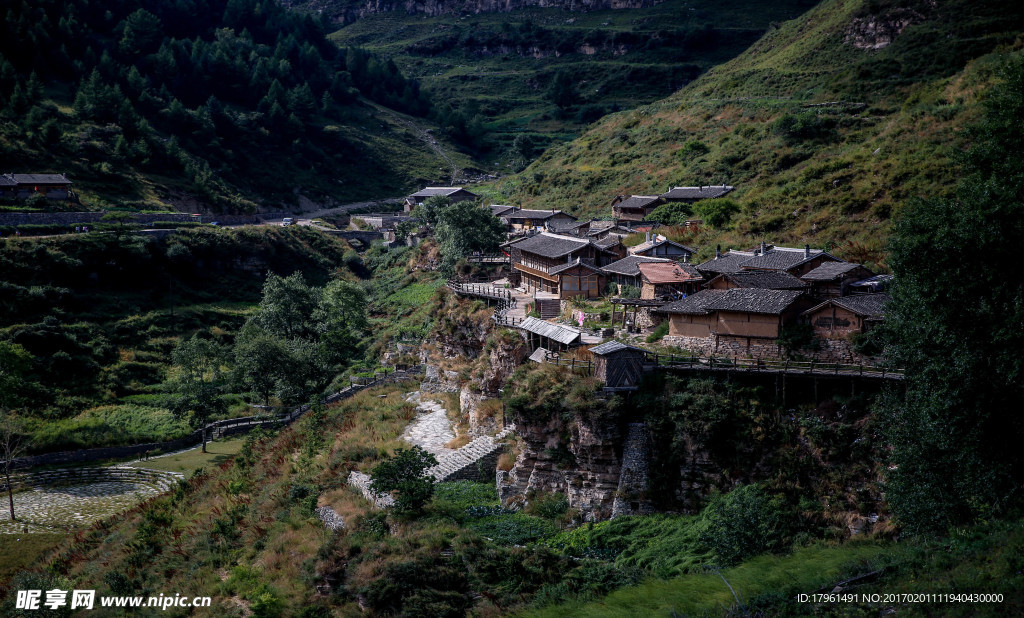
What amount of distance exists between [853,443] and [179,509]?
97.8ft

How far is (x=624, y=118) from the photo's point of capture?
97188mm

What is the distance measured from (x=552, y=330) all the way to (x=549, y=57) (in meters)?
146

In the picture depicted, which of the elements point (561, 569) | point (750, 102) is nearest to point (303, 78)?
point (750, 102)

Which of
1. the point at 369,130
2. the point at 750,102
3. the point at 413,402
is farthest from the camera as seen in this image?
the point at 369,130

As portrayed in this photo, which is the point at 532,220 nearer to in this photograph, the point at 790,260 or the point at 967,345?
the point at 790,260

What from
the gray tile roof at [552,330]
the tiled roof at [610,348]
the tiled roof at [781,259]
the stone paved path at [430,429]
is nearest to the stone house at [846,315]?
the tiled roof at [781,259]

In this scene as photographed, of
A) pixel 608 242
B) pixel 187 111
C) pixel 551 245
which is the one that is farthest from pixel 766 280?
pixel 187 111

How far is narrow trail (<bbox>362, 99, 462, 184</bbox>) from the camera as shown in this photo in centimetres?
11657

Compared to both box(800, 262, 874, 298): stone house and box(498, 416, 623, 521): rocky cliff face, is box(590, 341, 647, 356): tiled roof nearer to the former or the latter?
box(498, 416, 623, 521): rocky cliff face

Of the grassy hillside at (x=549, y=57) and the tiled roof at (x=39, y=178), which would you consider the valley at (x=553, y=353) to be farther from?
the grassy hillside at (x=549, y=57)

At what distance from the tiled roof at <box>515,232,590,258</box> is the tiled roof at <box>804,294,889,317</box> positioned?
17803 mm

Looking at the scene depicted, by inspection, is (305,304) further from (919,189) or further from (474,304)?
(919,189)

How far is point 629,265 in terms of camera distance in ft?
133

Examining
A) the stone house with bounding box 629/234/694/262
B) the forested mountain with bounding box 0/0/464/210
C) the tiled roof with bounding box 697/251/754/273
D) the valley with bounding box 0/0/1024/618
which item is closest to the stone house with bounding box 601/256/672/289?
the valley with bounding box 0/0/1024/618
